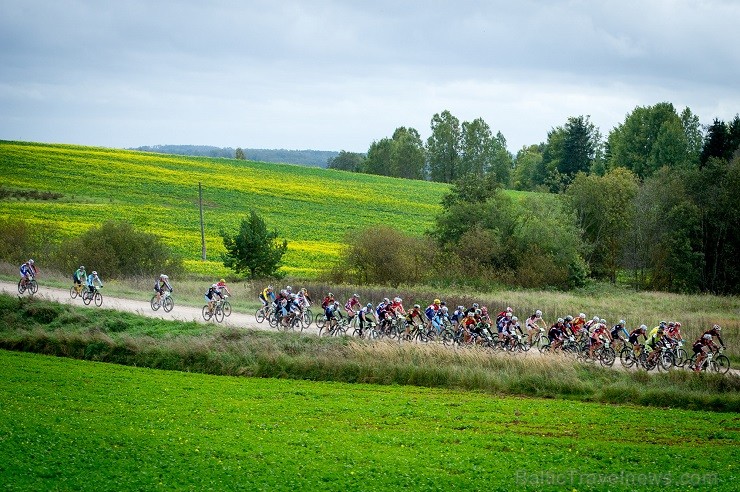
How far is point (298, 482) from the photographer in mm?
16828

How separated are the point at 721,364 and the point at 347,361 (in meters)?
14.1

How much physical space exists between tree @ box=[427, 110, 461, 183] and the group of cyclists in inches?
4285

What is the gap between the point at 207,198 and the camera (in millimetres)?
89250

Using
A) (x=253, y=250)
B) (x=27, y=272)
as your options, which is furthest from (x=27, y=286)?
(x=253, y=250)

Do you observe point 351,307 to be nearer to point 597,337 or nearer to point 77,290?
point 597,337

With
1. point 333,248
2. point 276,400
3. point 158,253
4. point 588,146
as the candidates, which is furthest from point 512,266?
point 588,146

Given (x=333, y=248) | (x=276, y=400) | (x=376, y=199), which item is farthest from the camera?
(x=376, y=199)

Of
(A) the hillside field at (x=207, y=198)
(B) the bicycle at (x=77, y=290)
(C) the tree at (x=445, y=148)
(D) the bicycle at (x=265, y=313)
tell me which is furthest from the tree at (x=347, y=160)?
(D) the bicycle at (x=265, y=313)

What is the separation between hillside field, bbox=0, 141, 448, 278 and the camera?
70.0m

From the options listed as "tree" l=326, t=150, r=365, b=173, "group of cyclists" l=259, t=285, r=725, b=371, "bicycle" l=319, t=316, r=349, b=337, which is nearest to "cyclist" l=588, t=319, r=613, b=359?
"group of cyclists" l=259, t=285, r=725, b=371

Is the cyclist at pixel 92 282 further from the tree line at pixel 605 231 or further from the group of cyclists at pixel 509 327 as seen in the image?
the tree line at pixel 605 231

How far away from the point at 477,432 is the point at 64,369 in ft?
51.7

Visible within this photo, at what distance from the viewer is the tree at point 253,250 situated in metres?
52.8

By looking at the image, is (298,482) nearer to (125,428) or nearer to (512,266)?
(125,428)
